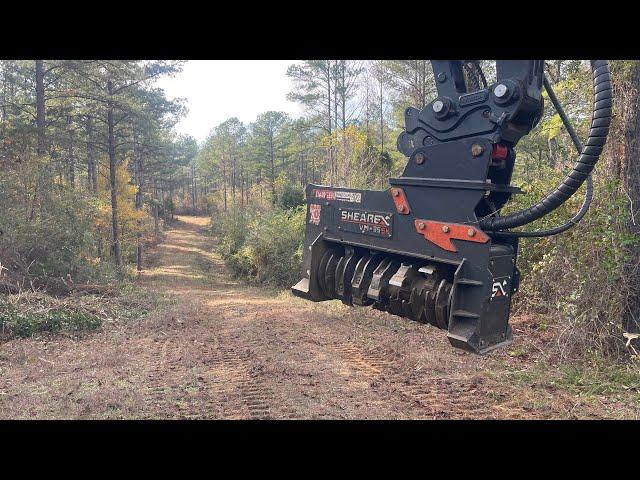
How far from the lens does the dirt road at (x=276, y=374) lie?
503cm

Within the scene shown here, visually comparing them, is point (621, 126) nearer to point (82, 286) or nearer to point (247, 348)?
point (247, 348)

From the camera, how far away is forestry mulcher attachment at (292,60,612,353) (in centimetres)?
326

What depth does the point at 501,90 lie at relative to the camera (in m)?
3.22

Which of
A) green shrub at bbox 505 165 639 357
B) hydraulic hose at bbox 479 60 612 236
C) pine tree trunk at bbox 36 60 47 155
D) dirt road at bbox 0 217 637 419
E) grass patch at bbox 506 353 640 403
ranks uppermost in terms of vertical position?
pine tree trunk at bbox 36 60 47 155

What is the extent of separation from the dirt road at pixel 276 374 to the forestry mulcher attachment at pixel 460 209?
5.68 feet

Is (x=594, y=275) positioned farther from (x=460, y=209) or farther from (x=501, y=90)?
(x=501, y=90)

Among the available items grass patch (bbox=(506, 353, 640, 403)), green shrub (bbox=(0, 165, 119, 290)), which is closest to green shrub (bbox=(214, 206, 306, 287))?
green shrub (bbox=(0, 165, 119, 290))

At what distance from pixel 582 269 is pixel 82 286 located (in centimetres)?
1194

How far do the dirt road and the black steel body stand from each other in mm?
1720

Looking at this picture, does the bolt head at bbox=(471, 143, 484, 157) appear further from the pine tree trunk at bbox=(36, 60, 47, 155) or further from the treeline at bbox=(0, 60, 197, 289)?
the pine tree trunk at bbox=(36, 60, 47, 155)

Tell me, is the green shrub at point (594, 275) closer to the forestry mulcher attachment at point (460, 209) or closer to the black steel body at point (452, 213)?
the forestry mulcher attachment at point (460, 209)

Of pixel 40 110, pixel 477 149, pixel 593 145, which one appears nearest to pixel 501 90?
pixel 477 149

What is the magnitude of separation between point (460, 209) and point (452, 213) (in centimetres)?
7

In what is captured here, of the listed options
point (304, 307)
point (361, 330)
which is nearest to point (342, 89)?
point (304, 307)
